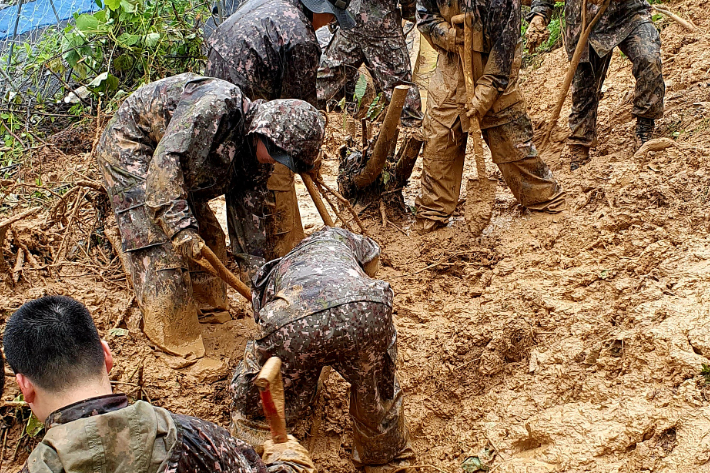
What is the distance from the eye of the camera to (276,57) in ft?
14.3

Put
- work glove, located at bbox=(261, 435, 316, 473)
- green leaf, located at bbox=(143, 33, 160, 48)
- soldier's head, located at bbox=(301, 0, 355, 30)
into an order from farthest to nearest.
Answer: green leaf, located at bbox=(143, 33, 160, 48) < soldier's head, located at bbox=(301, 0, 355, 30) < work glove, located at bbox=(261, 435, 316, 473)

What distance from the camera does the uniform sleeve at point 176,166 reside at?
335 cm

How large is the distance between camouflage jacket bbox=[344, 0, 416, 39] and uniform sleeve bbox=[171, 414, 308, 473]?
486 cm

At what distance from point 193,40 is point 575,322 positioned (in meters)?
5.19

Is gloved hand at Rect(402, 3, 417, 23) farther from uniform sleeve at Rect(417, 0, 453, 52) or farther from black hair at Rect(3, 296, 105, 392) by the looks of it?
black hair at Rect(3, 296, 105, 392)

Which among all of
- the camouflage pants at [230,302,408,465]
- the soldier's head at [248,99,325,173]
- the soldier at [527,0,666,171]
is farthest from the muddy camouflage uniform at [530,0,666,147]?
the camouflage pants at [230,302,408,465]

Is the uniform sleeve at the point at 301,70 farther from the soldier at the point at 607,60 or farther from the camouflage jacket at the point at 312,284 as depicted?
the soldier at the point at 607,60

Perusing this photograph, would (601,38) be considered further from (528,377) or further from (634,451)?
(634,451)

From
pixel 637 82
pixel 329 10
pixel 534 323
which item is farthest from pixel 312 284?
pixel 637 82

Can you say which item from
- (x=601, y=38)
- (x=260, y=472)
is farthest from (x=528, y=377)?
(x=601, y=38)

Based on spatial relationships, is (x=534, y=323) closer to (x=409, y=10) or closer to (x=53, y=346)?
(x=53, y=346)

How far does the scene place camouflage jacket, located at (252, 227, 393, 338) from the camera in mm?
2586

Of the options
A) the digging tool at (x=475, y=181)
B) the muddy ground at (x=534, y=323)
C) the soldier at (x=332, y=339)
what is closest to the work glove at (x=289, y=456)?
the soldier at (x=332, y=339)

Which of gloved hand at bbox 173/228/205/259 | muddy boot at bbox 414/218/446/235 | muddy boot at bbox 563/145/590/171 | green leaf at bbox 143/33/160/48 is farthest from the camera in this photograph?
green leaf at bbox 143/33/160/48
